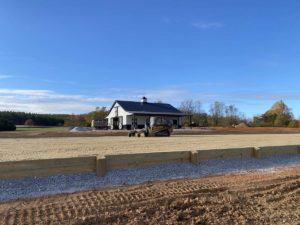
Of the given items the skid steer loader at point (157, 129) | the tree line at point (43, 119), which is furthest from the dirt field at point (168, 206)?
the tree line at point (43, 119)

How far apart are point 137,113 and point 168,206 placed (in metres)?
41.5

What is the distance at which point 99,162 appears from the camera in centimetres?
860

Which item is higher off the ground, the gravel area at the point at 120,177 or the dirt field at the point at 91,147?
the dirt field at the point at 91,147

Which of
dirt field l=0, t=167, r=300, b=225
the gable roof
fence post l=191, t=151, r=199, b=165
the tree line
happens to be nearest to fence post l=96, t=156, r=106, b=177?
dirt field l=0, t=167, r=300, b=225

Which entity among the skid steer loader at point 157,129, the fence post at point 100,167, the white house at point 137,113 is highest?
the white house at point 137,113

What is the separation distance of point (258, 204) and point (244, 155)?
5.25m

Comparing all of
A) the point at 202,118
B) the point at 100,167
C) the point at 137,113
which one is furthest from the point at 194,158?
the point at 202,118

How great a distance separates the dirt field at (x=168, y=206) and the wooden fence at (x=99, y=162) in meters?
1.17

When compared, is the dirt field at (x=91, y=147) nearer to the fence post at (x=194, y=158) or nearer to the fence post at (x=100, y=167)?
the fence post at (x=100, y=167)

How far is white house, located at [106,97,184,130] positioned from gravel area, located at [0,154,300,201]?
3541cm

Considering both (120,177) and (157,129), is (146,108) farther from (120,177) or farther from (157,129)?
(120,177)

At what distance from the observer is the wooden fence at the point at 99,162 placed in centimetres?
775

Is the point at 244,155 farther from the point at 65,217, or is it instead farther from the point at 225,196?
the point at 65,217

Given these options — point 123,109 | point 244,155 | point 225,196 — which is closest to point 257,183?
point 225,196
